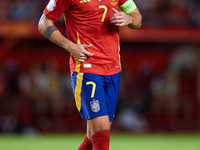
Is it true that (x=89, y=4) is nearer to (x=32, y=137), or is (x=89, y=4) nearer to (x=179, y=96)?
(x=32, y=137)

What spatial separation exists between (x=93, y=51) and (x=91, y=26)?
0.28 meters

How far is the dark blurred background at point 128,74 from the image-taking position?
1426 centimetres

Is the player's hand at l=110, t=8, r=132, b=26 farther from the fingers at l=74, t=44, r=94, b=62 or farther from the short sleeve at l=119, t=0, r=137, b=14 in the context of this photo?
the short sleeve at l=119, t=0, r=137, b=14

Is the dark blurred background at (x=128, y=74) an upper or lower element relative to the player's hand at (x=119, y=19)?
lower

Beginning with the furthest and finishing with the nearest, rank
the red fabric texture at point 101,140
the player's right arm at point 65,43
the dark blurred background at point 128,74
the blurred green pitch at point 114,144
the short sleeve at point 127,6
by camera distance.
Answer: the dark blurred background at point 128,74 → the blurred green pitch at point 114,144 → the short sleeve at point 127,6 → the player's right arm at point 65,43 → the red fabric texture at point 101,140

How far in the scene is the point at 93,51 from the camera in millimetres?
4336

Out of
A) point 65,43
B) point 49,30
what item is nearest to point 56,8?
point 49,30

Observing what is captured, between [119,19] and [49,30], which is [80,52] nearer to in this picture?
[49,30]

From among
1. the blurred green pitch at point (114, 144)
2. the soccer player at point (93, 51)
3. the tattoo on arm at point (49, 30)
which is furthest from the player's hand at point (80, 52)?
the blurred green pitch at point (114, 144)

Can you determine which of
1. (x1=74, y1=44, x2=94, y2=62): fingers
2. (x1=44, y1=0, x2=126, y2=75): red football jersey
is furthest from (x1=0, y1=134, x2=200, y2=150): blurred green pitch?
(x1=74, y1=44, x2=94, y2=62): fingers

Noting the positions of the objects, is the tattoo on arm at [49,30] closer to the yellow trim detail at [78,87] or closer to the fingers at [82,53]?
the fingers at [82,53]

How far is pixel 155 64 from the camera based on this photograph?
16.6 metres

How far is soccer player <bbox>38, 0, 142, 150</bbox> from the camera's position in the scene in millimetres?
4211

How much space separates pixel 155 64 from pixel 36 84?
5127 millimetres
